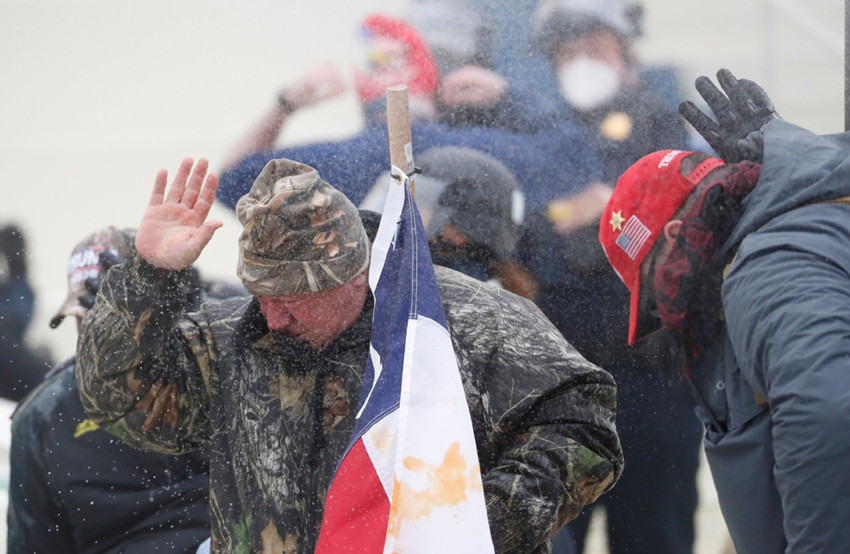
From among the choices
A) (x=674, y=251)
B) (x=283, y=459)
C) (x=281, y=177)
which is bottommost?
(x=283, y=459)

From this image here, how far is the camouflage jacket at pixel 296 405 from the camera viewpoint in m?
1.89

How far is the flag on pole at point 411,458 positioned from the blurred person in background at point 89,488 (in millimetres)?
1036

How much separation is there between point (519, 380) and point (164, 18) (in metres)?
2.64

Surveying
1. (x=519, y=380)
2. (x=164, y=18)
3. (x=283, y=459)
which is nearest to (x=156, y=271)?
(x=283, y=459)

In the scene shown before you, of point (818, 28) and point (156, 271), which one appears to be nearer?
point (156, 271)

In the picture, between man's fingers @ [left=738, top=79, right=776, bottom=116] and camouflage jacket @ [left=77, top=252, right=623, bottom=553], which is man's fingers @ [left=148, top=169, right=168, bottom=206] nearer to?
camouflage jacket @ [left=77, top=252, right=623, bottom=553]

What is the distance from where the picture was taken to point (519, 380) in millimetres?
1954

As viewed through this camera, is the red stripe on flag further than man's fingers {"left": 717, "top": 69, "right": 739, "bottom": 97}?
No

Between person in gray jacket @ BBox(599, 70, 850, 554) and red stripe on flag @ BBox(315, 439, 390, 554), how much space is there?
2.24 ft

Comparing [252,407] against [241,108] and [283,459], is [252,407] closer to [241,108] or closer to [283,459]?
[283,459]

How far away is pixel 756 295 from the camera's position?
5.21 feet

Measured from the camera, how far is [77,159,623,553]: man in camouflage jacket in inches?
74.5

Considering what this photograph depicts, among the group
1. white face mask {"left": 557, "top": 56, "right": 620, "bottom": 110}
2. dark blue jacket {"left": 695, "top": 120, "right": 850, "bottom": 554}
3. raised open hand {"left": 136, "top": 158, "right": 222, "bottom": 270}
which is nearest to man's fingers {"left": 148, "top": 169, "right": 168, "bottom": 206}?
raised open hand {"left": 136, "top": 158, "right": 222, "bottom": 270}

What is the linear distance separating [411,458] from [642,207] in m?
0.78
